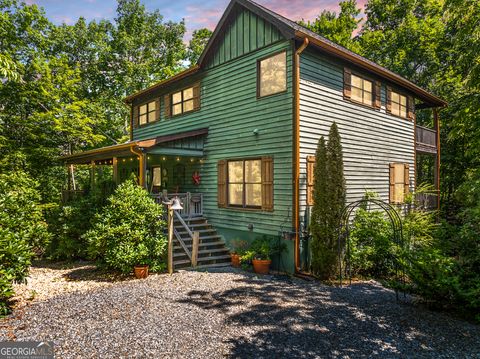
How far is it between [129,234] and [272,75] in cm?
671

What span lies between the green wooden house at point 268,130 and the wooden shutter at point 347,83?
0.04 metres

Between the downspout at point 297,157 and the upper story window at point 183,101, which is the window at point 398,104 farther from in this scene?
the upper story window at point 183,101

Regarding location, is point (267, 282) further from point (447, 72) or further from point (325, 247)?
point (447, 72)

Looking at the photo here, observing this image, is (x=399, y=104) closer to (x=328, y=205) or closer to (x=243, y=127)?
(x=243, y=127)

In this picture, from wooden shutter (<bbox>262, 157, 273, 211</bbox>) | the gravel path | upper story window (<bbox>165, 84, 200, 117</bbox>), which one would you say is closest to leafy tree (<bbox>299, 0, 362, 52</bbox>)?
upper story window (<bbox>165, 84, 200, 117</bbox>)

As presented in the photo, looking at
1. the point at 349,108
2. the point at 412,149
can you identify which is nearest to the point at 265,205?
the point at 349,108

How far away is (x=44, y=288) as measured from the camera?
25.7ft

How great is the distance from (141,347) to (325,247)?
214 inches

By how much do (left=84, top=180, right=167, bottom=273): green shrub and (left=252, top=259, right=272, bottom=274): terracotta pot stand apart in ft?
8.99

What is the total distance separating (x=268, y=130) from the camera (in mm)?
9969

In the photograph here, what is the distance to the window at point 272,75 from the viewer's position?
31.8 feet

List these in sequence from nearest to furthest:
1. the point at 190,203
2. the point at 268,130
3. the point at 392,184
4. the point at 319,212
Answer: the point at 319,212 < the point at 268,130 < the point at 190,203 < the point at 392,184

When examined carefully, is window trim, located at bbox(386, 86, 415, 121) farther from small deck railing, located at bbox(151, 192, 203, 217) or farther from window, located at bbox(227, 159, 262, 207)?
small deck railing, located at bbox(151, 192, 203, 217)

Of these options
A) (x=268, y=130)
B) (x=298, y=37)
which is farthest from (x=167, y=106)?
(x=298, y=37)
